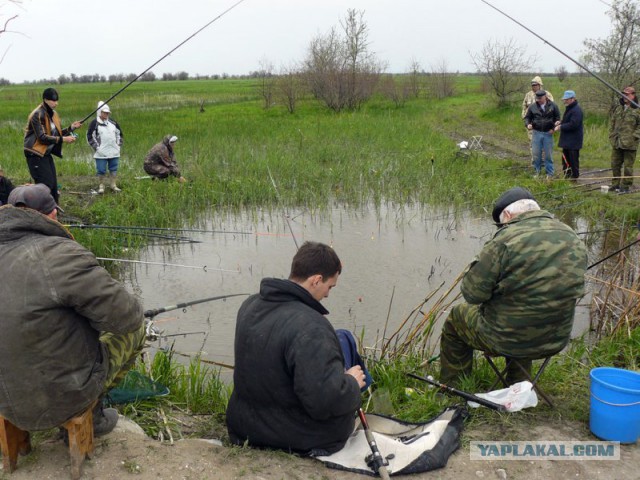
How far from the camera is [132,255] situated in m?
7.08

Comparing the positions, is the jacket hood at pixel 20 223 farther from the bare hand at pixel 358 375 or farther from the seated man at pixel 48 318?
the bare hand at pixel 358 375

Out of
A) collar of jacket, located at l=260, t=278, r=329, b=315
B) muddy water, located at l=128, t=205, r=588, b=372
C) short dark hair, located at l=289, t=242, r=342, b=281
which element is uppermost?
short dark hair, located at l=289, t=242, r=342, b=281

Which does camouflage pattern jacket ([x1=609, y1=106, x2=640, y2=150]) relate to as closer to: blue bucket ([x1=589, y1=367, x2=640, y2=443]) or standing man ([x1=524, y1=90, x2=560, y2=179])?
standing man ([x1=524, y1=90, x2=560, y2=179])

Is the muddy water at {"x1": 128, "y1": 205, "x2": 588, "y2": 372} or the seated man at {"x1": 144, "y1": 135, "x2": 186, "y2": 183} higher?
the seated man at {"x1": 144, "y1": 135, "x2": 186, "y2": 183}

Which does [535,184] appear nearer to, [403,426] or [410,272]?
[410,272]

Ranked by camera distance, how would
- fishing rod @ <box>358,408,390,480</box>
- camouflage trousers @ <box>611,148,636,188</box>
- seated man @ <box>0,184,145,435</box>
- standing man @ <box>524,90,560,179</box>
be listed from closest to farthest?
seated man @ <box>0,184,145,435</box> → fishing rod @ <box>358,408,390,480</box> → camouflage trousers @ <box>611,148,636,188</box> → standing man @ <box>524,90,560,179</box>

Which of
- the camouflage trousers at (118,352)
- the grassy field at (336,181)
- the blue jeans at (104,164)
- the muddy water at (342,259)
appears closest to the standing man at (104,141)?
the blue jeans at (104,164)

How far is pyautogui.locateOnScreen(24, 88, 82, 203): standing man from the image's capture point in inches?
284

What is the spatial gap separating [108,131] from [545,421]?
25.8 feet

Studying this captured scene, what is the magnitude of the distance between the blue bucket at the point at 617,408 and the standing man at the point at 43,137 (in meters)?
6.75

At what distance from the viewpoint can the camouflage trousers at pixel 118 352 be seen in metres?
2.86

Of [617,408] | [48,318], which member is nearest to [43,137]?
[48,318]

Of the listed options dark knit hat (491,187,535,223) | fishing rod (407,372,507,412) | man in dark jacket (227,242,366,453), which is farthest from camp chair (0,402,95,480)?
dark knit hat (491,187,535,223)

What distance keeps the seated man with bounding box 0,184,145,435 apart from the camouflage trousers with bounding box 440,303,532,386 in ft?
6.29
